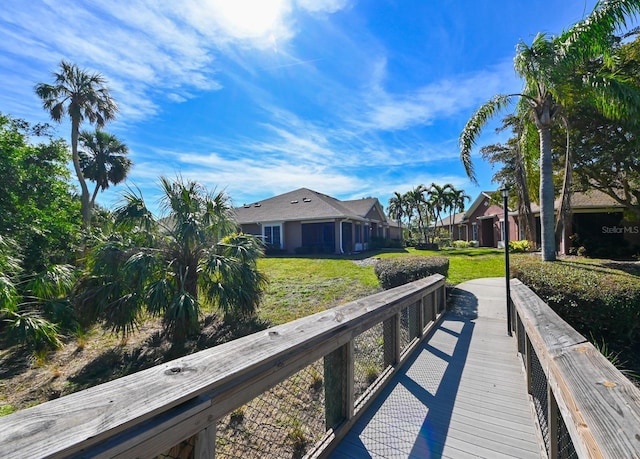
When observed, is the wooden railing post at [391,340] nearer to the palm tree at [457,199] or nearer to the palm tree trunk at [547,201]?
the palm tree trunk at [547,201]

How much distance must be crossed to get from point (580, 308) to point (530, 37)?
6245mm

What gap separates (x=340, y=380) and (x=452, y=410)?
49.5 inches

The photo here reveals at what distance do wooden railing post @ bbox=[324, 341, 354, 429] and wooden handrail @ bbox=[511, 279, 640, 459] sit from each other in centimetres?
140

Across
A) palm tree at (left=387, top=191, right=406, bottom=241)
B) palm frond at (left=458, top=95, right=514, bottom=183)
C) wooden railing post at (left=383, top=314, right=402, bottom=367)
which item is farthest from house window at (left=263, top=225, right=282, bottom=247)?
palm tree at (left=387, top=191, right=406, bottom=241)

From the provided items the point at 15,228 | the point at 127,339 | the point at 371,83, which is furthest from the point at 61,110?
the point at 371,83

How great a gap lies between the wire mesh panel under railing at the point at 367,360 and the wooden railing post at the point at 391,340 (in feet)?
0.81

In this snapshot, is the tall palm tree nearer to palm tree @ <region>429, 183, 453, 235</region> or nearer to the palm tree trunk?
the palm tree trunk

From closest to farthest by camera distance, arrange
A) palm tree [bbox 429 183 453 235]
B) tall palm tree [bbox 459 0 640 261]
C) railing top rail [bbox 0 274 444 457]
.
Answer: railing top rail [bbox 0 274 444 457] < tall palm tree [bbox 459 0 640 261] < palm tree [bbox 429 183 453 235]

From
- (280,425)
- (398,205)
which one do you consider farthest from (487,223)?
(280,425)

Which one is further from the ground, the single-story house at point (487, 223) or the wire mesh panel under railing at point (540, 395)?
the single-story house at point (487, 223)

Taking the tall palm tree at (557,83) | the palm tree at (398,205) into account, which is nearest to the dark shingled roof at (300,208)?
the tall palm tree at (557,83)

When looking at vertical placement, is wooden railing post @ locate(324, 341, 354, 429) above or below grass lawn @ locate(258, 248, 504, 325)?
above

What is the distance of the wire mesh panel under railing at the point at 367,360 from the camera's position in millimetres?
3598

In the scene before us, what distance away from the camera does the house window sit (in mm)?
19969
